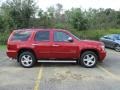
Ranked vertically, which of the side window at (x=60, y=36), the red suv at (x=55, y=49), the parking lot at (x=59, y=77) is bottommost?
the parking lot at (x=59, y=77)

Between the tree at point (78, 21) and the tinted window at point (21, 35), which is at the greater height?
the tinted window at point (21, 35)

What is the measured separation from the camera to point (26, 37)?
13688 millimetres

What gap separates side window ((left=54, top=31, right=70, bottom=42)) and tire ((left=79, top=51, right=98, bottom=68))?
3.80 ft

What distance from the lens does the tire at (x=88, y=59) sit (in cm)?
1341

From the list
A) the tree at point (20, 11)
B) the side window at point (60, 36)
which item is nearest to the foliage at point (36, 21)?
the tree at point (20, 11)

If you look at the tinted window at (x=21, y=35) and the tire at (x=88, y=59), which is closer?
the tire at (x=88, y=59)

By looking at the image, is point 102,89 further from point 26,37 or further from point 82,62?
point 26,37

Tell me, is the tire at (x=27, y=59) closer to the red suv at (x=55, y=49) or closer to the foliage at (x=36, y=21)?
the red suv at (x=55, y=49)

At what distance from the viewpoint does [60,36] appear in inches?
535

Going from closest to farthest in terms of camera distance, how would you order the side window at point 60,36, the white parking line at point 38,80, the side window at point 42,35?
the white parking line at point 38,80 → the side window at point 60,36 → the side window at point 42,35

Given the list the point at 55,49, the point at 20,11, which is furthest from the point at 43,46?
the point at 20,11

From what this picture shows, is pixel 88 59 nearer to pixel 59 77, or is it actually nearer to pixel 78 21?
pixel 59 77

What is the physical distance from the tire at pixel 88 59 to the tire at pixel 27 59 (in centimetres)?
229

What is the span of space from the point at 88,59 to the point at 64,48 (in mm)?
1238
